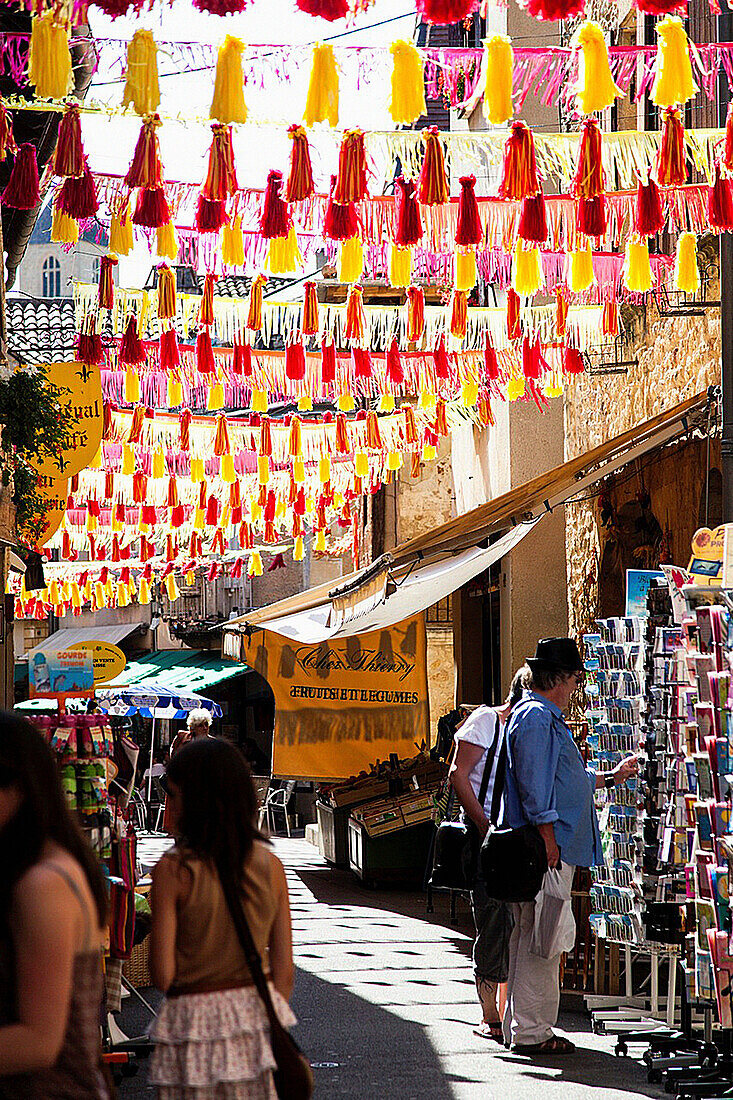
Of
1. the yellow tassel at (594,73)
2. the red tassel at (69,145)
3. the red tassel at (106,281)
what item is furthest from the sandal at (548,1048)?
the red tassel at (106,281)

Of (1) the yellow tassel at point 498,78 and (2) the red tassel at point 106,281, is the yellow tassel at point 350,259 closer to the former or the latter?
(1) the yellow tassel at point 498,78

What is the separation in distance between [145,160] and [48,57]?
4.15ft

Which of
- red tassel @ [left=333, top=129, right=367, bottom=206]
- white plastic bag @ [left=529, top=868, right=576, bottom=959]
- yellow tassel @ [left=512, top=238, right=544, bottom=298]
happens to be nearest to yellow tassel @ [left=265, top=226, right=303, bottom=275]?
red tassel @ [left=333, top=129, right=367, bottom=206]

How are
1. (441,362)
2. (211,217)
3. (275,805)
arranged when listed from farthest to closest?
(275,805) < (441,362) < (211,217)

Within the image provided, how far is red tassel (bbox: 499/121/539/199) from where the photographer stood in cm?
753

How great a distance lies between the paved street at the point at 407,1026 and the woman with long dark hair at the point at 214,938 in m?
3.31

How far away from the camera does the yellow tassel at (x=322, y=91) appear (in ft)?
21.6

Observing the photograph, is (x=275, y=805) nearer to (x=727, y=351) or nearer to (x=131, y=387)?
(x=131, y=387)

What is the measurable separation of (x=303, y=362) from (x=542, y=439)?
4946mm

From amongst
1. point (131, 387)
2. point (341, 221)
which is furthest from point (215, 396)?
point (341, 221)

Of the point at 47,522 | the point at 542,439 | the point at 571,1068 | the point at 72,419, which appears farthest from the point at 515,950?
the point at 542,439

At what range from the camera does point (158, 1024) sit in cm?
364

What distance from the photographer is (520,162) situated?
7.53 m

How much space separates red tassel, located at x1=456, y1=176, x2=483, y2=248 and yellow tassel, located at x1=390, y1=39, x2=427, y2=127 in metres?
1.93
